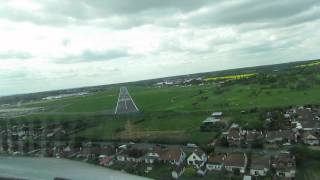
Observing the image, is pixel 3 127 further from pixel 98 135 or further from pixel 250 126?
pixel 250 126

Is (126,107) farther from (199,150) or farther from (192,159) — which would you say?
(192,159)

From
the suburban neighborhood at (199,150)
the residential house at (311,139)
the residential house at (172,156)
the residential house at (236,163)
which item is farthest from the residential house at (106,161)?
the residential house at (311,139)

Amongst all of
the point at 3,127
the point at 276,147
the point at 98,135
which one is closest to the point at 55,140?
the point at 98,135

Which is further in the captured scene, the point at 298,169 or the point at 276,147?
the point at 276,147

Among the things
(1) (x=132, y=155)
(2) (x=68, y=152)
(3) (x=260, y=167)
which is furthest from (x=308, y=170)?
(2) (x=68, y=152)

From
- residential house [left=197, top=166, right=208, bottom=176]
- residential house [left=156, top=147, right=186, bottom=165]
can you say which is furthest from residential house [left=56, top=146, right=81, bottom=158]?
residential house [left=197, top=166, right=208, bottom=176]
